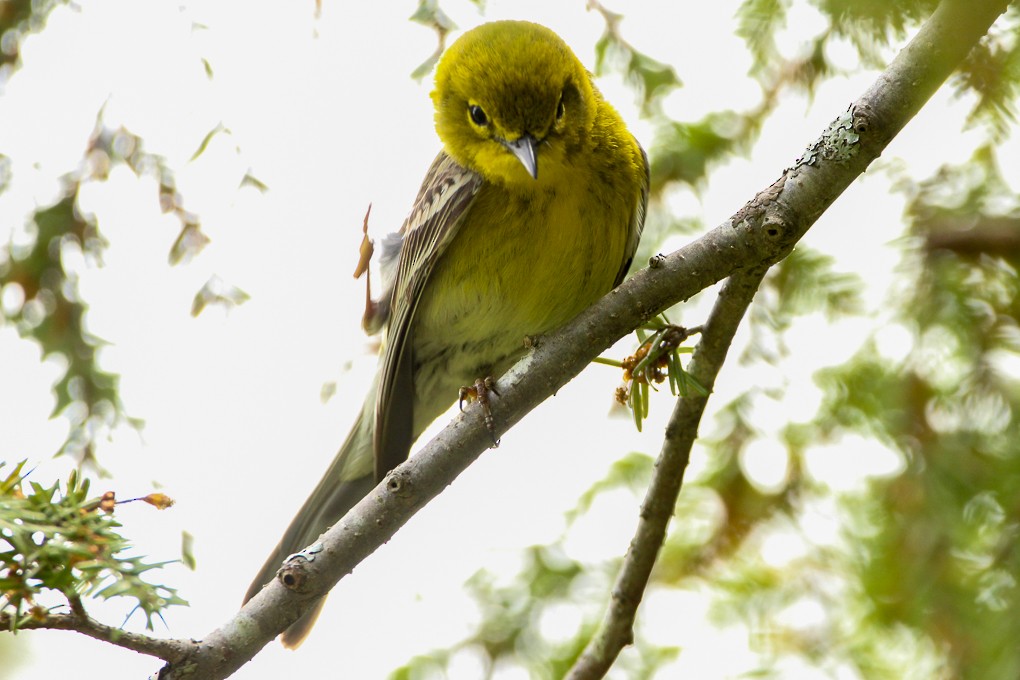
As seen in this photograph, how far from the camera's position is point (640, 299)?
9.36ft

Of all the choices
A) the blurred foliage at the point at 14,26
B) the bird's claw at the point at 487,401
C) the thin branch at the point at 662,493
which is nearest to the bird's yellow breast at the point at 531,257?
the bird's claw at the point at 487,401

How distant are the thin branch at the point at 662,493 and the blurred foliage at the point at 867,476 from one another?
17.6 inches

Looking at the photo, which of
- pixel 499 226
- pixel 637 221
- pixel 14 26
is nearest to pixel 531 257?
pixel 499 226

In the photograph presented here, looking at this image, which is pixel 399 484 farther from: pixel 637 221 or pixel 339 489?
pixel 339 489

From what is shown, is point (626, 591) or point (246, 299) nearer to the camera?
point (626, 591)

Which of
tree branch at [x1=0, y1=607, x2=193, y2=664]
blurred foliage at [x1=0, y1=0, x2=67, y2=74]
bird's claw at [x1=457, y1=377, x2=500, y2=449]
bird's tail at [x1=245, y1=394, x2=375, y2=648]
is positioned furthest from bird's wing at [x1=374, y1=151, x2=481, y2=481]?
tree branch at [x1=0, y1=607, x2=193, y2=664]

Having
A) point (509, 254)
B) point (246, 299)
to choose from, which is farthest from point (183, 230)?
point (509, 254)

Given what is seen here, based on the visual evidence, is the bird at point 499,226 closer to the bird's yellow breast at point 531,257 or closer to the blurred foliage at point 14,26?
the bird's yellow breast at point 531,257

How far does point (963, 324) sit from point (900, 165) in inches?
23.6

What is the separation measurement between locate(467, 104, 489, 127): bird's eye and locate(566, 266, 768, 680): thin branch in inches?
57.6

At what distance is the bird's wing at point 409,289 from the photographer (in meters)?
3.98

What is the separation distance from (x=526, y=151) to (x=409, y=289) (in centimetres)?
73

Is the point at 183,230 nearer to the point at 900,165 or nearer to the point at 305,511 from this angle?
the point at 305,511

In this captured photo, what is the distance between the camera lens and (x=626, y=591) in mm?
3244
